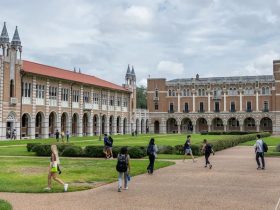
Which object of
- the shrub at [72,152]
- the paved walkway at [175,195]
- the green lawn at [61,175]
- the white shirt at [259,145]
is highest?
the white shirt at [259,145]

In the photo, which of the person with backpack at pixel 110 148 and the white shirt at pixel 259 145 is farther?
the person with backpack at pixel 110 148

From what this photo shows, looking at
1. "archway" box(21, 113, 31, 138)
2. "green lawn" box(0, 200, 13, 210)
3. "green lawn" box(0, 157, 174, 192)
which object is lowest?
"green lawn" box(0, 200, 13, 210)

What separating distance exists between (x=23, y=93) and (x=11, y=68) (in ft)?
12.1

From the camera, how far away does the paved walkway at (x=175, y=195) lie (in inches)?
450

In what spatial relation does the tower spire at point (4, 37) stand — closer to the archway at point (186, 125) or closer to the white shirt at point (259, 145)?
the white shirt at point (259, 145)

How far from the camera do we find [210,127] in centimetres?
9494

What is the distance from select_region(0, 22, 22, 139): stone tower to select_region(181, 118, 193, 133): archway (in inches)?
2114

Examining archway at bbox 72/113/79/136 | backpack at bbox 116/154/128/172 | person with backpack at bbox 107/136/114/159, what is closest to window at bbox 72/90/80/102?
archway at bbox 72/113/79/136

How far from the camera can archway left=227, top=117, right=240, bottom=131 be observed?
9356 centimetres

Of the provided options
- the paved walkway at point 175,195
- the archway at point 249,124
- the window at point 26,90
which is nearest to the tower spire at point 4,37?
the window at point 26,90

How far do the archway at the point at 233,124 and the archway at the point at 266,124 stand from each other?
5.27 meters

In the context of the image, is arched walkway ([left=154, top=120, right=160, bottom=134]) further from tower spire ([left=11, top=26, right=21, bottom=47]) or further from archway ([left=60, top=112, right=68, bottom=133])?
tower spire ([left=11, top=26, right=21, bottom=47])

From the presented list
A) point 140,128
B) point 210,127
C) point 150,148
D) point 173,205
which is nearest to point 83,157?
point 150,148

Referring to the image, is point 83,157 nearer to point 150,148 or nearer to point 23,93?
point 150,148
